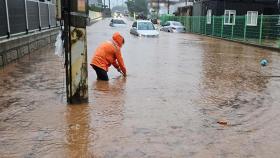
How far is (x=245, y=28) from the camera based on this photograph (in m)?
26.4

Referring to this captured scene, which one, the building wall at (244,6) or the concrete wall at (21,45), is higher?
the building wall at (244,6)

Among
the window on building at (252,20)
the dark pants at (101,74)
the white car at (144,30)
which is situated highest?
the window on building at (252,20)

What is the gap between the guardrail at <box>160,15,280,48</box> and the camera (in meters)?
23.6

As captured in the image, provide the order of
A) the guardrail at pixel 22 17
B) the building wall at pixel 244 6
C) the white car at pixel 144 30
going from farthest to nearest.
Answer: the building wall at pixel 244 6 < the white car at pixel 144 30 < the guardrail at pixel 22 17

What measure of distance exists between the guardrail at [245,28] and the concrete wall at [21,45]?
1173 cm

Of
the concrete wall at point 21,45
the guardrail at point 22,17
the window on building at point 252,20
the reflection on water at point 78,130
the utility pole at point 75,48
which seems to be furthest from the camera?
the window on building at point 252,20

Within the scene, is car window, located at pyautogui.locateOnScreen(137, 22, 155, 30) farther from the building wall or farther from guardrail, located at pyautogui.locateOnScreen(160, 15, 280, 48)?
the building wall

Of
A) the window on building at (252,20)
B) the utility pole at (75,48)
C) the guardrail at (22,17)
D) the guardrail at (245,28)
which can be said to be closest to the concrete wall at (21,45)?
the guardrail at (22,17)

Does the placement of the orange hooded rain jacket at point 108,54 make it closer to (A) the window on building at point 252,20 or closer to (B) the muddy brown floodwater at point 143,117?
(B) the muddy brown floodwater at point 143,117

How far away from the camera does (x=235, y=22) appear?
28.5m

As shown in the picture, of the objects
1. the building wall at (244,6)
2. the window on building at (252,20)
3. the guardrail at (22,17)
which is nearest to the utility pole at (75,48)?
the guardrail at (22,17)

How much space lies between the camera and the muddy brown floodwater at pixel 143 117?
194 inches

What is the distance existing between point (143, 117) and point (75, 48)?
1646 mm

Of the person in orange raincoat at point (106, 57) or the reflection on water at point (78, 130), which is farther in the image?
the person in orange raincoat at point (106, 57)
